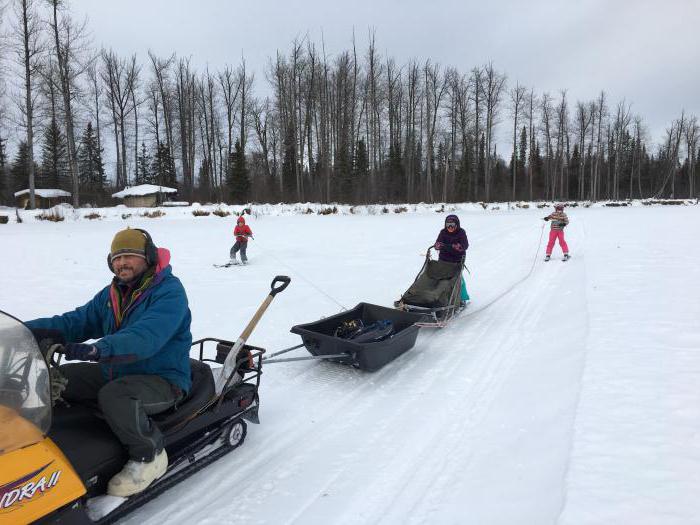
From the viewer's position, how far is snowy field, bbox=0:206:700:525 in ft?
8.74

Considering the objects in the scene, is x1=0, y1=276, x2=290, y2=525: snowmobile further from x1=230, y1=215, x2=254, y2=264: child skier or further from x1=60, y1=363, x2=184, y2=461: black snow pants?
x1=230, y1=215, x2=254, y2=264: child skier

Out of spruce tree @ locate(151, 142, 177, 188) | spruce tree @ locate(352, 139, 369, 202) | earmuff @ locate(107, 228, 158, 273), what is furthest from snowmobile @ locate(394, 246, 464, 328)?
spruce tree @ locate(151, 142, 177, 188)

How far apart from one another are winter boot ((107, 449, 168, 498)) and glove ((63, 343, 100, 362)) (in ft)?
2.10

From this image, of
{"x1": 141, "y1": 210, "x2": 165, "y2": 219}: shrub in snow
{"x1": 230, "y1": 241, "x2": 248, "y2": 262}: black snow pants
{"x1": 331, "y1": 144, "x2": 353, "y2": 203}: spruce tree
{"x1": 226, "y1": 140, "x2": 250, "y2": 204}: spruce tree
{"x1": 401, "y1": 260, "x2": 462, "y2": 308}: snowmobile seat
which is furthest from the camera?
{"x1": 331, "y1": 144, "x2": 353, "y2": 203}: spruce tree

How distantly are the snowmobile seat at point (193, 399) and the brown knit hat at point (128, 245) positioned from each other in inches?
38.7

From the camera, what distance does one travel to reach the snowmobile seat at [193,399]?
2795 millimetres

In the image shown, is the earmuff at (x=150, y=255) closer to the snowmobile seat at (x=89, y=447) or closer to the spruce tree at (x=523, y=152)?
the snowmobile seat at (x=89, y=447)

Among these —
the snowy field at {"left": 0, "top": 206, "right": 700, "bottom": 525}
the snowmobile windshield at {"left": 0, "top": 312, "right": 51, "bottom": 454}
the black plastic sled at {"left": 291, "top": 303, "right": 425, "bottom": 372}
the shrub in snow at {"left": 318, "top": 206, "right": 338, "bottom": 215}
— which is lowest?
the snowy field at {"left": 0, "top": 206, "right": 700, "bottom": 525}

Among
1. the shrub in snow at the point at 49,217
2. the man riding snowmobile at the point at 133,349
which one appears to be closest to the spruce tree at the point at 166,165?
the shrub in snow at the point at 49,217

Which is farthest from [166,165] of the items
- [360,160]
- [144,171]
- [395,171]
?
[395,171]

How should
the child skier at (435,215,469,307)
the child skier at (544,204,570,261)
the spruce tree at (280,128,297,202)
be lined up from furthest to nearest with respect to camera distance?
the spruce tree at (280,128,297,202) → the child skier at (544,204,570,261) → the child skier at (435,215,469,307)

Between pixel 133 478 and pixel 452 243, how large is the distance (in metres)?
6.15

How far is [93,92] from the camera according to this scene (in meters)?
38.8

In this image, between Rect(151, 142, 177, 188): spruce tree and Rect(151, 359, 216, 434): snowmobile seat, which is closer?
Rect(151, 359, 216, 434): snowmobile seat
